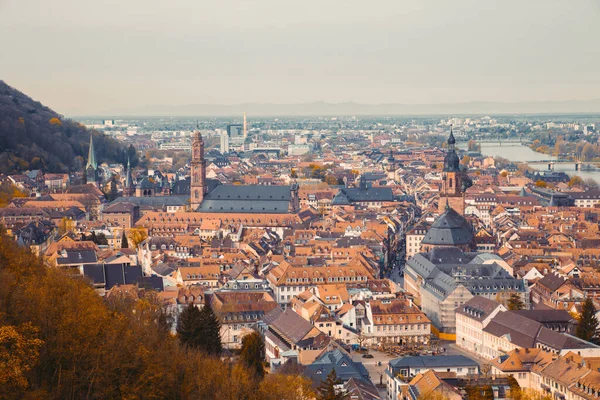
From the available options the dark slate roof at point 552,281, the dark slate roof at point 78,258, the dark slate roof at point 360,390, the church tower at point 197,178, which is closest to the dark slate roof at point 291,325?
the dark slate roof at point 360,390

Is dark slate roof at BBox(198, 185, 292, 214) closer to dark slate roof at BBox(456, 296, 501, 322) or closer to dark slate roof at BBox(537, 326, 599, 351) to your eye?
dark slate roof at BBox(456, 296, 501, 322)

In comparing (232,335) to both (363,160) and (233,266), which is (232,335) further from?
(363,160)

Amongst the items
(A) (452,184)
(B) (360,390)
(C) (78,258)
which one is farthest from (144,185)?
(B) (360,390)

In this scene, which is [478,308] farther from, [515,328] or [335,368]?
[335,368]

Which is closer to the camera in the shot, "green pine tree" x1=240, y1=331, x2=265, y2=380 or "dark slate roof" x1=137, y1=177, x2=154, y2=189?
"green pine tree" x1=240, y1=331, x2=265, y2=380

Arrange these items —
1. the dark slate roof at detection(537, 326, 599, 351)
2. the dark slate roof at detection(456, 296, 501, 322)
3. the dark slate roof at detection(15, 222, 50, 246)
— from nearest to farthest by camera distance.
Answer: the dark slate roof at detection(537, 326, 599, 351), the dark slate roof at detection(456, 296, 501, 322), the dark slate roof at detection(15, 222, 50, 246)

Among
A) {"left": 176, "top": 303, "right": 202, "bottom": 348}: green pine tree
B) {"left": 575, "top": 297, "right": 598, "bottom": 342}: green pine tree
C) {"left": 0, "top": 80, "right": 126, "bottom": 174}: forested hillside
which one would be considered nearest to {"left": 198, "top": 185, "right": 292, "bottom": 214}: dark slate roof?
{"left": 0, "top": 80, "right": 126, "bottom": 174}: forested hillside

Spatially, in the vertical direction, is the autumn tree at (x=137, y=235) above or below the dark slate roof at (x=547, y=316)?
below

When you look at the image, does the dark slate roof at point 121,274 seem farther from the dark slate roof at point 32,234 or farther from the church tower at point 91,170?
the church tower at point 91,170
